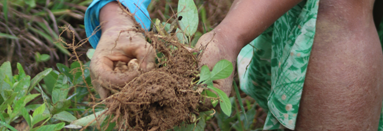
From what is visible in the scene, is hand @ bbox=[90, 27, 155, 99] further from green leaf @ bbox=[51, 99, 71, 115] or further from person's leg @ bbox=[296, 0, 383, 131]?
person's leg @ bbox=[296, 0, 383, 131]

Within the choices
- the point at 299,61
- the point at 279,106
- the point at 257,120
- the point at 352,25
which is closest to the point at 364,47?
the point at 352,25

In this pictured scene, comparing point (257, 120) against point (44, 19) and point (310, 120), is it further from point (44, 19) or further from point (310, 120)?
point (44, 19)

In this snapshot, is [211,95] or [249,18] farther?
[249,18]

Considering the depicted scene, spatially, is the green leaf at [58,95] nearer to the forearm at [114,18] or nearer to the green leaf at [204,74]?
the forearm at [114,18]

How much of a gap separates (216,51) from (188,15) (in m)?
0.20

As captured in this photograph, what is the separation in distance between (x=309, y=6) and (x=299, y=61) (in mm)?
183

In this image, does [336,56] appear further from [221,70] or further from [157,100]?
[157,100]

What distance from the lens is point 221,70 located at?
0.76 m

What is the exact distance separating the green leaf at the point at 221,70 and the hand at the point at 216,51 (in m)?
0.05

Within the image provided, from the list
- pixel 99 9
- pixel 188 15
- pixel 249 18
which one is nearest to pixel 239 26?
pixel 249 18

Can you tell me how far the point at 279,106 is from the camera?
3.54 ft

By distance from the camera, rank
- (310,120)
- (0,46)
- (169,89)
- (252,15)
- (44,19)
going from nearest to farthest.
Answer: (169,89), (252,15), (310,120), (0,46), (44,19)

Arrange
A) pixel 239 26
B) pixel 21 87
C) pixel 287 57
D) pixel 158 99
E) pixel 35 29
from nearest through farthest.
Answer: pixel 158 99, pixel 21 87, pixel 239 26, pixel 287 57, pixel 35 29

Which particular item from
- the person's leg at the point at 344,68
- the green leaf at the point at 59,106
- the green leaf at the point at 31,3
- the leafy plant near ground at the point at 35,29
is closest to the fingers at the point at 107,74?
the green leaf at the point at 59,106
